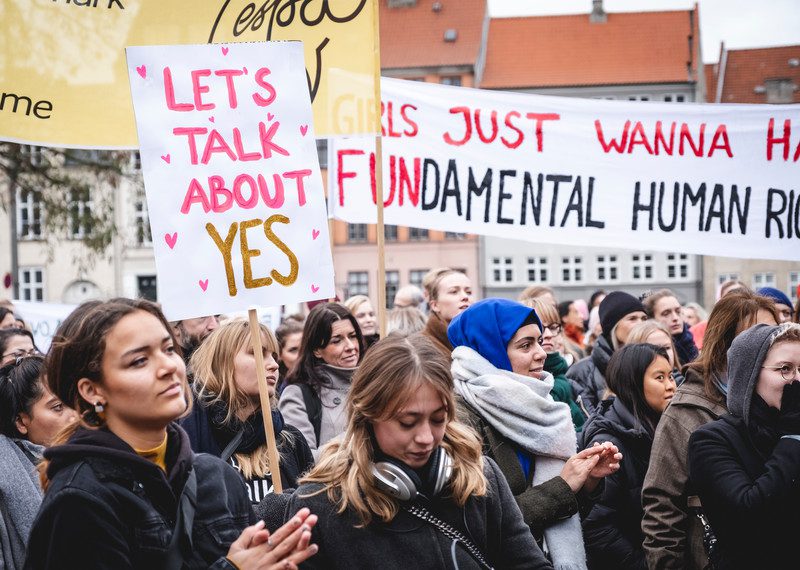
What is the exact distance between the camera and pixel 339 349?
570 centimetres

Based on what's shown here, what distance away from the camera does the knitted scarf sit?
3676 mm

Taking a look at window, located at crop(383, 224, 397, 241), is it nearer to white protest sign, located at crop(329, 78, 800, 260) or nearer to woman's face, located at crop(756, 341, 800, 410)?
white protest sign, located at crop(329, 78, 800, 260)

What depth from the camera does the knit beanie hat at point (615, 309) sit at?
23.3 ft

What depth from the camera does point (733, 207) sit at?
20.8 ft

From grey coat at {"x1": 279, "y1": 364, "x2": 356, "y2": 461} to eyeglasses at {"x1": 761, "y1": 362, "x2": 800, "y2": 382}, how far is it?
2301mm

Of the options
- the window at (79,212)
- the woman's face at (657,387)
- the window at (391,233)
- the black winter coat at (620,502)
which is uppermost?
the window at (79,212)

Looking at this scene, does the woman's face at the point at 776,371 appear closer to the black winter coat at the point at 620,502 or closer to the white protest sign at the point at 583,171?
the black winter coat at the point at 620,502

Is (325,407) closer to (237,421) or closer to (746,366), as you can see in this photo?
(237,421)

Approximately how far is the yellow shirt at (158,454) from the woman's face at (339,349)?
9.83 ft

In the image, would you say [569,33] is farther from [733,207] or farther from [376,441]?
[376,441]

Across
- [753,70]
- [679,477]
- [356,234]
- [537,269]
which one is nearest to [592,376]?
[679,477]

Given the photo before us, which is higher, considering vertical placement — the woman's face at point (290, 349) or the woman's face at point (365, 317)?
the woman's face at point (365, 317)

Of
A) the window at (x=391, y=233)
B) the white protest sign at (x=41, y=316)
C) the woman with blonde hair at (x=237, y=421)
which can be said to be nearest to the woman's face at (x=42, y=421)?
the woman with blonde hair at (x=237, y=421)

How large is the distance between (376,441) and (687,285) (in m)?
54.0
